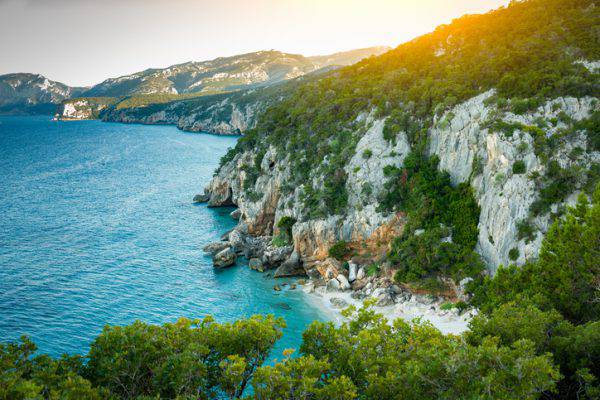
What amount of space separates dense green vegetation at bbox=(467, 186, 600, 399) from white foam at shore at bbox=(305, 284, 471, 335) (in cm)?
861

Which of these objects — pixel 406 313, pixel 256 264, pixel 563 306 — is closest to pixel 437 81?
pixel 406 313

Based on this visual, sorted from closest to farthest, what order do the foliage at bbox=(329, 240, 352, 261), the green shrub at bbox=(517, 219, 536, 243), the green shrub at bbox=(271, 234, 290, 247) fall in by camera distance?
1. the green shrub at bbox=(517, 219, 536, 243)
2. the foliage at bbox=(329, 240, 352, 261)
3. the green shrub at bbox=(271, 234, 290, 247)

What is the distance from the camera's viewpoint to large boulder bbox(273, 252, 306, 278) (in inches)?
1897

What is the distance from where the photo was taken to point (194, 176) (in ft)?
346

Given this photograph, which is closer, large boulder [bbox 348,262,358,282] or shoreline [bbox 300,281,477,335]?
shoreline [bbox 300,281,477,335]

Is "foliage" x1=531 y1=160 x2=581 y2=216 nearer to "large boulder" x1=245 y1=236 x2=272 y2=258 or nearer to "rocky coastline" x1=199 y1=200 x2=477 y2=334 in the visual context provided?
"rocky coastline" x1=199 y1=200 x2=477 y2=334

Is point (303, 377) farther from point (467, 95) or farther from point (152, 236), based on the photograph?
Result: point (152, 236)

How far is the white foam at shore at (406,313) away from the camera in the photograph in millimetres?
32906

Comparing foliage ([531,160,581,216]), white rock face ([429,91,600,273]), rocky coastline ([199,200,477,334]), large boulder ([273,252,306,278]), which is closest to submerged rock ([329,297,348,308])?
rocky coastline ([199,200,477,334])

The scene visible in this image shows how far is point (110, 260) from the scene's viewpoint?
168ft

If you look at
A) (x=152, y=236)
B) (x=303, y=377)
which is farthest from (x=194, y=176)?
(x=303, y=377)

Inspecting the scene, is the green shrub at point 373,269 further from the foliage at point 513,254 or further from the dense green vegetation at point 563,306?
the dense green vegetation at point 563,306

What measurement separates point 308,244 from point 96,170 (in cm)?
8654

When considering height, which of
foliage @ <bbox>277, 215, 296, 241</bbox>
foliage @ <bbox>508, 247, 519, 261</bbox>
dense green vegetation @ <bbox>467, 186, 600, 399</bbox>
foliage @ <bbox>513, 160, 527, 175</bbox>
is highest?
foliage @ <bbox>513, 160, 527, 175</bbox>
